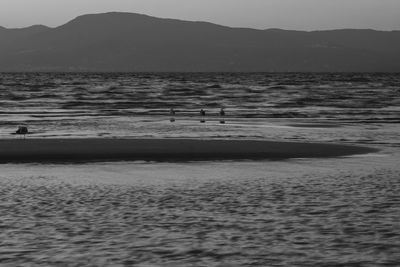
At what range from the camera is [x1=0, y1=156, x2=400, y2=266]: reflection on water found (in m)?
11.1

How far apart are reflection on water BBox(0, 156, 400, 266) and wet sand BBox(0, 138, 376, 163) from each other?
3.17m

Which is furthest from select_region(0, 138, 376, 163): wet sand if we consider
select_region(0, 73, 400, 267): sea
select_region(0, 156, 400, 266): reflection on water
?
select_region(0, 156, 400, 266): reflection on water

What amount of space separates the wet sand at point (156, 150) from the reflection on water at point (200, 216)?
317cm

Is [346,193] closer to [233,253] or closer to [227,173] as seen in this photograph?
[227,173]

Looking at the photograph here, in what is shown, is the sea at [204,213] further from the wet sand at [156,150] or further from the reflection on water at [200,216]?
the wet sand at [156,150]

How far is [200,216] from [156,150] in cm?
1243

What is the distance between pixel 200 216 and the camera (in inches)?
545

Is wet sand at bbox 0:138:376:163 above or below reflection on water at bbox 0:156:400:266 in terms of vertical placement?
below

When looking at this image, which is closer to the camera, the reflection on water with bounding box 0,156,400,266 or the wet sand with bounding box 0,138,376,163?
the reflection on water with bounding box 0,156,400,266

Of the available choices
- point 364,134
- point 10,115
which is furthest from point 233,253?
point 10,115

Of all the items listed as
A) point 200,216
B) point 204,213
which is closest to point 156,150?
point 204,213

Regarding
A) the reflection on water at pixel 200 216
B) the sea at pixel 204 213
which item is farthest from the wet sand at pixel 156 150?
the reflection on water at pixel 200 216

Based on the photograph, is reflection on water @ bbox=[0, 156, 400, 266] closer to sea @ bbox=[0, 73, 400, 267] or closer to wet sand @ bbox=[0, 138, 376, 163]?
sea @ bbox=[0, 73, 400, 267]

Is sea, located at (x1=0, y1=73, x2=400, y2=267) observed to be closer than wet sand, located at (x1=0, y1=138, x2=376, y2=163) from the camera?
Yes
